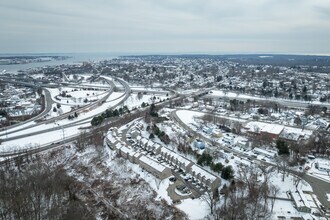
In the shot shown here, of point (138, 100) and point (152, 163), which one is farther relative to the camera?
point (138, 100)

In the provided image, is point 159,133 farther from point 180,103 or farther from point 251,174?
point 180,103

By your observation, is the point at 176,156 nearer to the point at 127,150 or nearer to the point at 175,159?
the point at 175,159

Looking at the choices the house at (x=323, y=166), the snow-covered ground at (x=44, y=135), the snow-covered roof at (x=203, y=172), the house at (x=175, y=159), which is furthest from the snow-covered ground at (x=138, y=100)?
the house at (x=323, y=166)

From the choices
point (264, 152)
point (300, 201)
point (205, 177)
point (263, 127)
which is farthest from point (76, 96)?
point (300, 201)

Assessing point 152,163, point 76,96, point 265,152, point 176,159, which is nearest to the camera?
point 152,163

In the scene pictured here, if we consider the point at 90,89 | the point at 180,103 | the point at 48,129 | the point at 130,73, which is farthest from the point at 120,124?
the point at 130,73

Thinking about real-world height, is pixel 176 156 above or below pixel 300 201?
above

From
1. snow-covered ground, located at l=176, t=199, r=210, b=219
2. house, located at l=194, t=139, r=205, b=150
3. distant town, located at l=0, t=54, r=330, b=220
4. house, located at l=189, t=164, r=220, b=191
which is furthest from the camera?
house, located at l=194, t=139, r=205, b=150

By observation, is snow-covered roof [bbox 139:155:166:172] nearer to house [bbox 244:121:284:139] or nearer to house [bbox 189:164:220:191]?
house [bbox 189:164:220:191]

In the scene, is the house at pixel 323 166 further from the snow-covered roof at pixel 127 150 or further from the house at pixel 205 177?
the snow-covered roof at pixel 127 150

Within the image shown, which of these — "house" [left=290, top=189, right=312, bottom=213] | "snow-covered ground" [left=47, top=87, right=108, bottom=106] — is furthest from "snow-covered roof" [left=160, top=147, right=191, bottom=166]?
"snow-covered ground" [left=47, top=87, right=108, bottom=106]

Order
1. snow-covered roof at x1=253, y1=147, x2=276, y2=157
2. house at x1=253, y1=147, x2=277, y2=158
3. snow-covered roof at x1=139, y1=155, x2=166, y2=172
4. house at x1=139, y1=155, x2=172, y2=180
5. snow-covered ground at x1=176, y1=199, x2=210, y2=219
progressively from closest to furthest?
snow-covered ground at x1=176, y1=199, x2=210, y2=219 < house at x1=139, y1=155, x2=172, y2=180 < snow-covered roof at x1=139, y1=155, x2=166, y2=172 < house at x1=253, y1=147, x2=277, y2=158 < snow-covered roof at x1=253, y1=147, x2=276, y2=157
